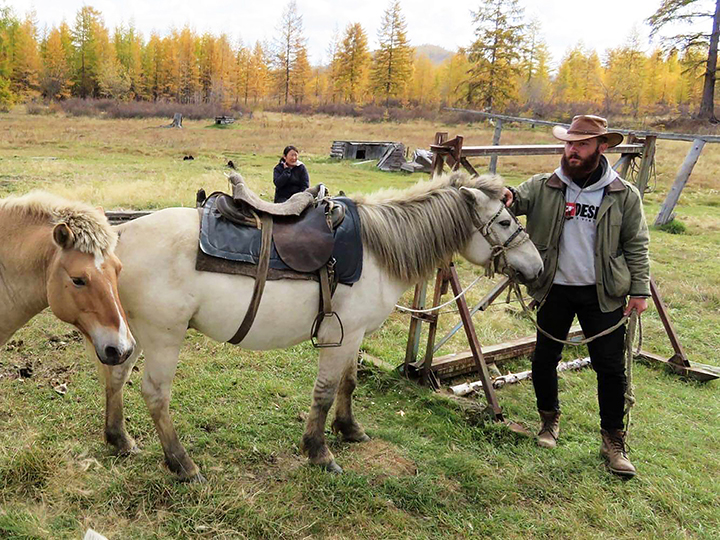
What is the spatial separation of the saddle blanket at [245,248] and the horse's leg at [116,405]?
0.93 metres

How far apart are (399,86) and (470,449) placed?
174 ft

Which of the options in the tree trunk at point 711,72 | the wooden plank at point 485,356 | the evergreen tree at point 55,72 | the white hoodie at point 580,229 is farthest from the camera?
the evergreen tree at point 55,72

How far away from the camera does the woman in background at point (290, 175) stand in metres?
7.32

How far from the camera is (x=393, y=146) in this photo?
19.6 meters

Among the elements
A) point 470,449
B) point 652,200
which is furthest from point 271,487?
point 652,200

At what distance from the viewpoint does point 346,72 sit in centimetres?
5544

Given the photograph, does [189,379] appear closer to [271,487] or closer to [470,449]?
[271,487]

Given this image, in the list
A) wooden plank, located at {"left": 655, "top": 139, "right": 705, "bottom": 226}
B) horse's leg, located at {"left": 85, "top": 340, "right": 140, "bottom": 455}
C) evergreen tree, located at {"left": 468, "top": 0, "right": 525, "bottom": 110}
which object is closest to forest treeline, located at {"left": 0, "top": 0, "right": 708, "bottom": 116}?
evergreen tree, located at {"left": 468, "top": 0, "right": 525, "bottom": 110}

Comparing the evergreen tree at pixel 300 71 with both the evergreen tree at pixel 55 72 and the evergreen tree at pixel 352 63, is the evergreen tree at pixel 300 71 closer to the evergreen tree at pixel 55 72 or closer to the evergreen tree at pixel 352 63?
the evergreen tree at pixel 352 63

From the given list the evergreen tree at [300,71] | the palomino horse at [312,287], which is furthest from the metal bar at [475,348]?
the evergreen tree at [300,71]

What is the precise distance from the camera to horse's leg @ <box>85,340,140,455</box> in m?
3.16

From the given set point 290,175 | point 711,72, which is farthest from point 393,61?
point 290,175

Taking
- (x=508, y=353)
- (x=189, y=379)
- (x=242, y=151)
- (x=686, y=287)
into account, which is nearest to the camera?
(x=189, y=379)

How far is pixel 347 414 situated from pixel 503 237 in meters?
1.76
